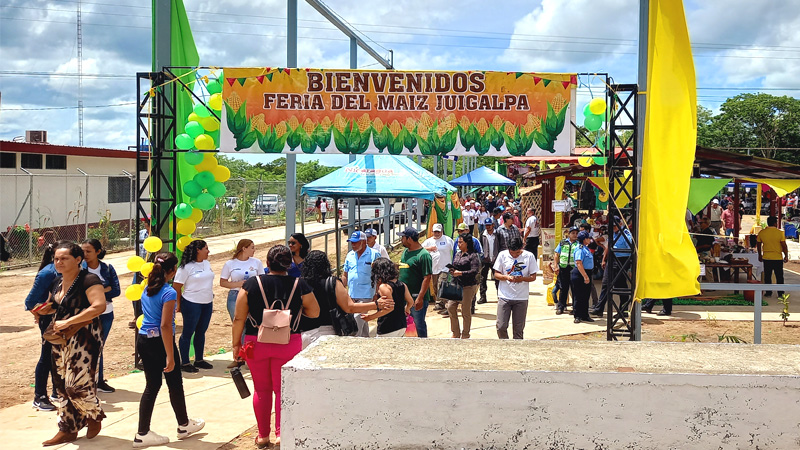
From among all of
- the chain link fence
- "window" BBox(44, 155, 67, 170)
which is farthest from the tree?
"window" BBox(44, 155, 67, 170)

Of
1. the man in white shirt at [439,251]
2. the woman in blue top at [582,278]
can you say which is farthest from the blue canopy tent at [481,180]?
the man in white shirt at [439,251]

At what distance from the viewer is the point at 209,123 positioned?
962 cm

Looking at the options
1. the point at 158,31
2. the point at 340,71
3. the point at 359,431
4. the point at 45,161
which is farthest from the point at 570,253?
the point at 45,161

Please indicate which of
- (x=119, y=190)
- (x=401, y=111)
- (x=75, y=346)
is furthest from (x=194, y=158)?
(x=119, y=190)

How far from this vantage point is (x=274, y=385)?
597 cm

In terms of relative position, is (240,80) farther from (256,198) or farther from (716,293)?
(256,198)

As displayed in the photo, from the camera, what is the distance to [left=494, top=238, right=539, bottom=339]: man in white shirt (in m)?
9.19

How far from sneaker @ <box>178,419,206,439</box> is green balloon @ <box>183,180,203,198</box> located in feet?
12.1

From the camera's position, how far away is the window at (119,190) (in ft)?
90.6

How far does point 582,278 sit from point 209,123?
6489 millimetres

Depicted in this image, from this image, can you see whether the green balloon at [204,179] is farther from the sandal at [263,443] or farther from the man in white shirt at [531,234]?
the man in white shirt at [531,234]

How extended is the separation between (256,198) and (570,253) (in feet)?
86.6

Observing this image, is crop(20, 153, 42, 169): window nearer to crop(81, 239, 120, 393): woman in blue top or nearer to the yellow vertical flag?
crop(81, 239, 120, 393): woman in blue top

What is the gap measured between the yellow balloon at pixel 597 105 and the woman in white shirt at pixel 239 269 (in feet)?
14.8
